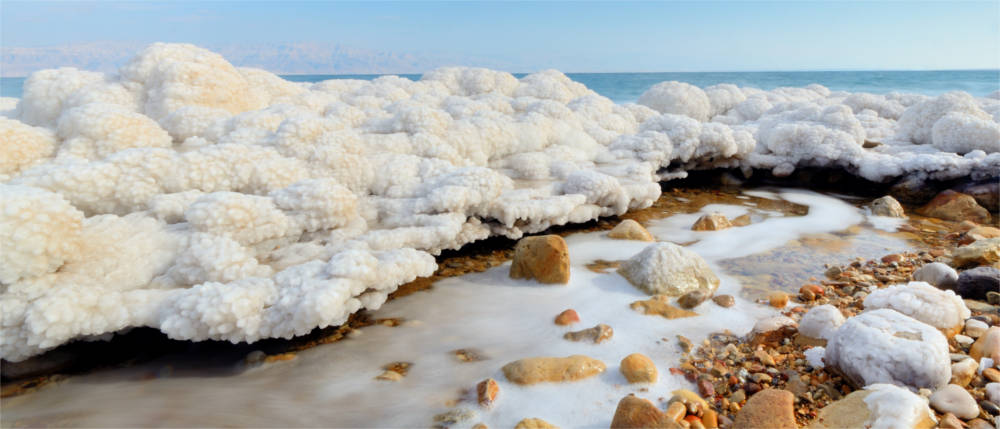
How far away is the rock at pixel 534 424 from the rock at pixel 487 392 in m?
0.18

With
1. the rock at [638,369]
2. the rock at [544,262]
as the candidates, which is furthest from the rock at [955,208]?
the rock at [638,369]

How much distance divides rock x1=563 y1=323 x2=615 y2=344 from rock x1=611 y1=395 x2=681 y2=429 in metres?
0.59

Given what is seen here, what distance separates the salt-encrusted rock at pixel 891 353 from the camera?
1.84 meters

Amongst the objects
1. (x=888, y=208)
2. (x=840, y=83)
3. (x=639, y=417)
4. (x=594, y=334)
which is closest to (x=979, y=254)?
(x=888, y=208)

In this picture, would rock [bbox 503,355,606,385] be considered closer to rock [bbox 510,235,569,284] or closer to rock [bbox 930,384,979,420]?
rock [bbox 510,235,569,284]

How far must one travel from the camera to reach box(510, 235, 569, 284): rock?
9.80 ft

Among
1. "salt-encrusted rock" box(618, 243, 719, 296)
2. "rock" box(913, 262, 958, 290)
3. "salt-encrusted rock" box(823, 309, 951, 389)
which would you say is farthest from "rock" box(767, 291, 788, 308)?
"rock" box(913, 262, 958, 290)

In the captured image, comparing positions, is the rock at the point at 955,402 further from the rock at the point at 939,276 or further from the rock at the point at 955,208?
the rock at the point at 955,208

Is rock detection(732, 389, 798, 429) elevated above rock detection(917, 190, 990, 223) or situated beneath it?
situated beneath

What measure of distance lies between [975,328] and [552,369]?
6.58 ft

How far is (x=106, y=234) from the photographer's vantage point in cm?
234

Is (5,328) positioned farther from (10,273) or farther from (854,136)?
(854,136)

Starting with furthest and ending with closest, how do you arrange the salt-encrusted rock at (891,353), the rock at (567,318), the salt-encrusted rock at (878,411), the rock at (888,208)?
the rock at (888,208) → the rock at (567,318) → the salt-encrusted rock at (891,353) → the salt-encrusted rock at (878,411)

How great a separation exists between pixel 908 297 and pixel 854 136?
4.28 metres
